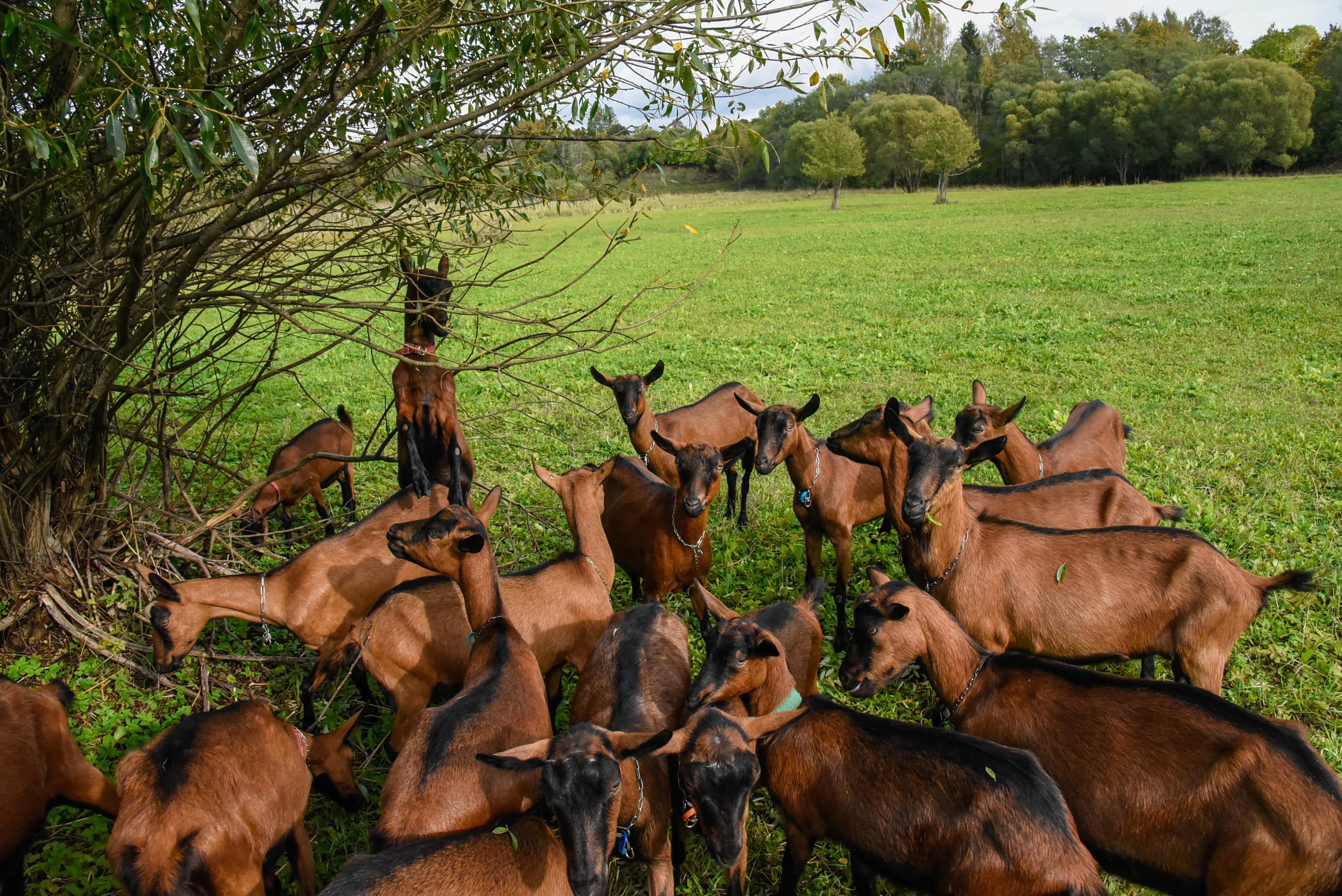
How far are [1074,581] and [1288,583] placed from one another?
3.43ft

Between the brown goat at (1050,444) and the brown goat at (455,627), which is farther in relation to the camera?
the brown goat at (1050,444)

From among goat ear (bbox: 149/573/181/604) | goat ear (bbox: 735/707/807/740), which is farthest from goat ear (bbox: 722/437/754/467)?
goat ear (bbox: 149/573/181/604)

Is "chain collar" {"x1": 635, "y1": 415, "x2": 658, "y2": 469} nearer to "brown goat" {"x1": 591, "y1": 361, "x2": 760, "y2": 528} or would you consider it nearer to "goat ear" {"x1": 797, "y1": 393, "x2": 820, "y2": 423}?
"brown goat" {"x1": 591, "y1": 361, "x2": 760, "y2": 528}

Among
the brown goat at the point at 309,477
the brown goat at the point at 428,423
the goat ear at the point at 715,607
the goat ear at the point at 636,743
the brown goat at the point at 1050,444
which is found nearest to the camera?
the goat ear at the point at 636,743

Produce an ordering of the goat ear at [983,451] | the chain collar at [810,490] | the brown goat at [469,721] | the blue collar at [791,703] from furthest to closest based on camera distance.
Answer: the chain collar at [810,490]
the goat ear at [983,451]
the blue collar at [791,703]
the brown goat at [469,721]

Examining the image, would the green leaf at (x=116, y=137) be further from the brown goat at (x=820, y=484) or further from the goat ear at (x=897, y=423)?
the brown goat at (x=820, y=484)

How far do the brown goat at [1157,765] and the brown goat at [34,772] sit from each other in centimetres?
378

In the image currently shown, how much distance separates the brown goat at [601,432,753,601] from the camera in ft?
19.5

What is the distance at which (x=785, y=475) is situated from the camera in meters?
8.61

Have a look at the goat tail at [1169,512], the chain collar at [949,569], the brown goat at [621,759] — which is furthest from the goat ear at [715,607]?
the goat tail at [1169,512]

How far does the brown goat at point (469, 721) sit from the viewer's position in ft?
12.1

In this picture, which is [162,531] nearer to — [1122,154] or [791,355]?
[791,355]

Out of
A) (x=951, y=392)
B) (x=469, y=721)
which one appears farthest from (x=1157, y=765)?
(x=951, y=392)

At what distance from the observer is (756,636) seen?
14.0 ft
